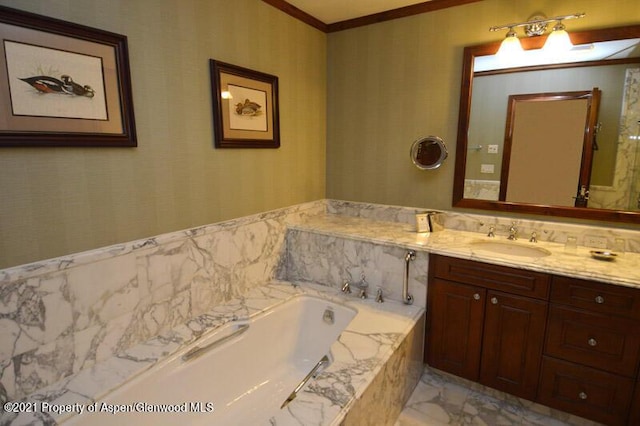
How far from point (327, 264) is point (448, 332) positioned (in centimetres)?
90

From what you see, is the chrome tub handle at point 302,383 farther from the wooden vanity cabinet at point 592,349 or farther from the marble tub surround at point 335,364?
the wooden vanity cabinet at point 592,349

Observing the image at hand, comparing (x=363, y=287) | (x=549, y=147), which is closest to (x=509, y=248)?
(x=549, y=147)

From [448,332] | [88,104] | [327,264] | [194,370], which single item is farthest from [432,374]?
[88,104]

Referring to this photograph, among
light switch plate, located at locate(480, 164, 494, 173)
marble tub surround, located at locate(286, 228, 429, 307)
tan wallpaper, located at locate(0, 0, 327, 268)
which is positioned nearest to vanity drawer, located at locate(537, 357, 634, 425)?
marble tub surround, located at locate(286, 228, 429, 307)

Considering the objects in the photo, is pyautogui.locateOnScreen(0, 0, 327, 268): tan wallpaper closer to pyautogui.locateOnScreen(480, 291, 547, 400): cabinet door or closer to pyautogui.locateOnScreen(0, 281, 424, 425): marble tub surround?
pyautogui.locateOnScreen(0, 281, 424, 425): marble tub surround

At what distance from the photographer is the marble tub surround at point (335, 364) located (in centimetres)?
137

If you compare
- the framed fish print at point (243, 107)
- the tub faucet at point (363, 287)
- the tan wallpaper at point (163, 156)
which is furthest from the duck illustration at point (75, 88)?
the tub faucet at point (363, 287)

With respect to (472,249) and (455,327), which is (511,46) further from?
(455,327)

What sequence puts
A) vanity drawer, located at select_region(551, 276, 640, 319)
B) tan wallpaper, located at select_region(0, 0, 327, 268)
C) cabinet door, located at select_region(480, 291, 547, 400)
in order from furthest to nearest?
cabinet door, located at select_region(480, 291, 547, 400)
vanity drawer, located at select_region(551, 276, 640, 319)
tan wallpaper, located at select_region(0, 0, 327, 268)

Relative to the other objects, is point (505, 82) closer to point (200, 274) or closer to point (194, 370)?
point (200, 274)

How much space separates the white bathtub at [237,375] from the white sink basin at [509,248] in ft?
3.04

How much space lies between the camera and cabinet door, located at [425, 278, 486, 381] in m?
1.99

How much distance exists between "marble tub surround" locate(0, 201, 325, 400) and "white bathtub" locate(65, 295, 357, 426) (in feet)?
0.82

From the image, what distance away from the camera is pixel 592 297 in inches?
66.0
